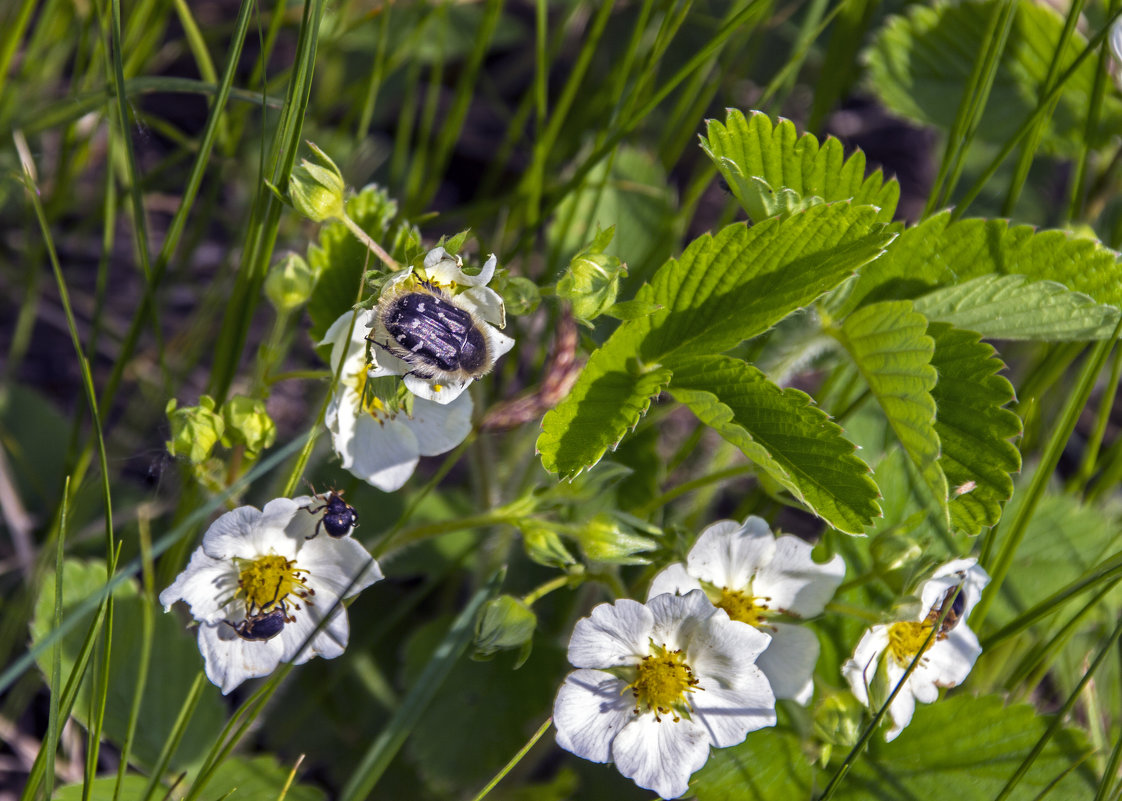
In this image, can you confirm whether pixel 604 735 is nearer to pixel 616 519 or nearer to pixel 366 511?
pixel 616 519

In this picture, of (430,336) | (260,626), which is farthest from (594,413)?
(260,626)

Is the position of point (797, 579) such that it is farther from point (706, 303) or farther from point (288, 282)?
point (288, 282)

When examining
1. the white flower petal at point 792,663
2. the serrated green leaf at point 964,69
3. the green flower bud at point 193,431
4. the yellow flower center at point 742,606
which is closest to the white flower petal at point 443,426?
the green flower bud at point 193,431

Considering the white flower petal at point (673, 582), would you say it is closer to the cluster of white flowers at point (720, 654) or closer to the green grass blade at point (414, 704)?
the cluster of white flowers at point (720, 654)

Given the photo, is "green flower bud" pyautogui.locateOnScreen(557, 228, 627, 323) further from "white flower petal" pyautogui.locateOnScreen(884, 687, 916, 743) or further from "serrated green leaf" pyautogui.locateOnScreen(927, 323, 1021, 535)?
"white flower petal" pyautogui.locateOnScreen(884, 687, 916, 743)

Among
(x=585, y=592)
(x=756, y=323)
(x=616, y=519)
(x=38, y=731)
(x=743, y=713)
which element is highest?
(x=756, y=323)

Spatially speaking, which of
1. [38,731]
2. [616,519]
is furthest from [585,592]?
[38,731]
